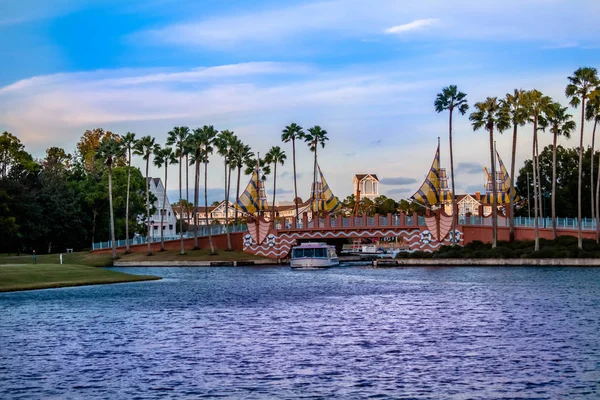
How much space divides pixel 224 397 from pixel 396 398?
573cm

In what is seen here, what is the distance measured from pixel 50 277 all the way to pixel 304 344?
44899 mm

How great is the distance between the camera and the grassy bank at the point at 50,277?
76438 mm

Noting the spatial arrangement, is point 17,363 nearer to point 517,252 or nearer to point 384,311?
point 384,311

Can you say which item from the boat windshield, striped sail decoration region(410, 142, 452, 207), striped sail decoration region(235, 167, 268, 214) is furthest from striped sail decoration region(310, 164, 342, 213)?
the boat windshield

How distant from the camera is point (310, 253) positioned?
136625 millimetres

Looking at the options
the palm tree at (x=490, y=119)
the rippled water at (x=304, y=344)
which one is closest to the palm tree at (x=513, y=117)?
the palm tree at (x=490, y=119)

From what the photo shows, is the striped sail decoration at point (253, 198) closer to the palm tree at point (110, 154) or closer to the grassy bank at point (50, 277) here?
the palm tree at point (110, 154)

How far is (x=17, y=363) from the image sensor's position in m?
38.1

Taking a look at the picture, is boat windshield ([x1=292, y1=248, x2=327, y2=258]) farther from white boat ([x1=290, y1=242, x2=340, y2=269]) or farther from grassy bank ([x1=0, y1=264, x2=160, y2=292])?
grassy bank ([x1=0, y1=264, x2=160, y2=292])

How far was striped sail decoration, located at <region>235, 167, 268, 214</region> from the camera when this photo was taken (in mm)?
172250

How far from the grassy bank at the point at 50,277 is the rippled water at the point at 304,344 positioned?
6.11 ft

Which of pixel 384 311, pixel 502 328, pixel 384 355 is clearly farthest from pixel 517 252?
pixel 384 355

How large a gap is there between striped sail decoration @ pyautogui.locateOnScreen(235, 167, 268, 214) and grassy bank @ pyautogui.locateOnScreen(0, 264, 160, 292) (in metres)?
74.5

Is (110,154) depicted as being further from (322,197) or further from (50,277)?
(50,277)
